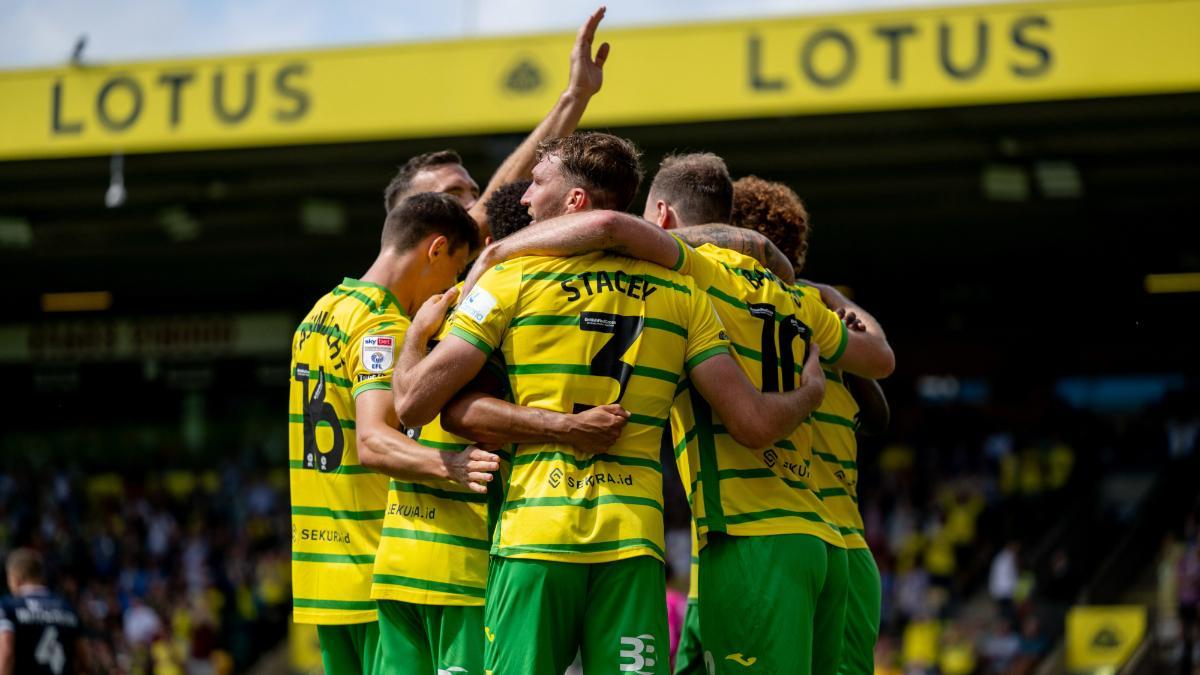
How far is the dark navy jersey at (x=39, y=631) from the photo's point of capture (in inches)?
380

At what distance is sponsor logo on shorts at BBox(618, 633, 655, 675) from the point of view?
4.04 metres

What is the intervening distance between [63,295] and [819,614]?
71.5ft

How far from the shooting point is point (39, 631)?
31.8 feet

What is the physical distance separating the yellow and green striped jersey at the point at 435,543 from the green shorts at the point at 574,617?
18.2 inches

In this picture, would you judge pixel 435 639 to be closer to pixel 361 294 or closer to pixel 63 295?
pixel 361 294

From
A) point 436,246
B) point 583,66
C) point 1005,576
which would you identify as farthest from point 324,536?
point 1005,576

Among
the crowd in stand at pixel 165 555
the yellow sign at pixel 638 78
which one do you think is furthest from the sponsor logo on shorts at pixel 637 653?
the crowd in stand at pixel 165 555

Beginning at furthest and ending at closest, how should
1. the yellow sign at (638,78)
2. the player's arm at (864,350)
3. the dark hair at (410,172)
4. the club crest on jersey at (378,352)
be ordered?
the yellow sign at (638,78), the dark hair at (410,172), the player's arm at (864,350), the club crest on jersey at (378,352)

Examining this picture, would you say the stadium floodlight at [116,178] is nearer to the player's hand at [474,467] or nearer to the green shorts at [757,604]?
the player's hand at [474,467]

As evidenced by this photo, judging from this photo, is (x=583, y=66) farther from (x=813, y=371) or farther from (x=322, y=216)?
(x=322, y=216)

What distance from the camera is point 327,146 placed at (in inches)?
635

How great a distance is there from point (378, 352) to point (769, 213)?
142 centimetres

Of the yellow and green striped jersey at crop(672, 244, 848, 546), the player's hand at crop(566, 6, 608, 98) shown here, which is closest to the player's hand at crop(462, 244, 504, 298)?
the yellow and green striped jersey at crop(672, 244, 848, 546)

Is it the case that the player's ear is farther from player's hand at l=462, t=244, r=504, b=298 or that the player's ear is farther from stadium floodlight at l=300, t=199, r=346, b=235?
stadium floodlight at l=300, t=199, r=346, b=235
